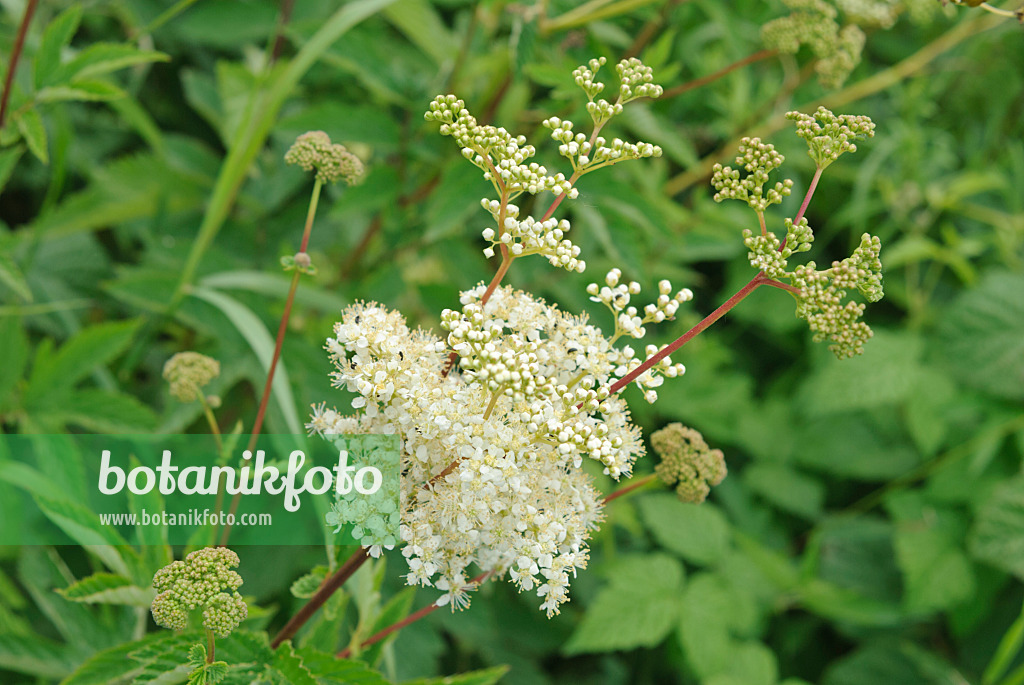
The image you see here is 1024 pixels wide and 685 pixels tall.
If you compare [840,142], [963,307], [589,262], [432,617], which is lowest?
[432,617]

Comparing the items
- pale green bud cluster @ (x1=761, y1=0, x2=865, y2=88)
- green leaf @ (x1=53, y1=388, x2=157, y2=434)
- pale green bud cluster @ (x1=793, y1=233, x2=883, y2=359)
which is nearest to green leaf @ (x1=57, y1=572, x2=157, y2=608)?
green leaf @ (x1=53, y1=388, x2=157, y2=434)

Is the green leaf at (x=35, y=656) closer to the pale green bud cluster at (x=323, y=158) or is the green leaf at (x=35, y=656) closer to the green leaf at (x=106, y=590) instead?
the green leaf at (x=106, y=590)

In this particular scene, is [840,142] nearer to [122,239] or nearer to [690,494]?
[690,494]

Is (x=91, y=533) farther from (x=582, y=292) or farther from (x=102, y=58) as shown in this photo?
(x=582, y=292)

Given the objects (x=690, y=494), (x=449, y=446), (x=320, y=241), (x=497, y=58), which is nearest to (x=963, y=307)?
(x=497, y=58)

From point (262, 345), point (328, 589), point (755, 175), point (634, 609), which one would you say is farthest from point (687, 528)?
point (755, 175)
